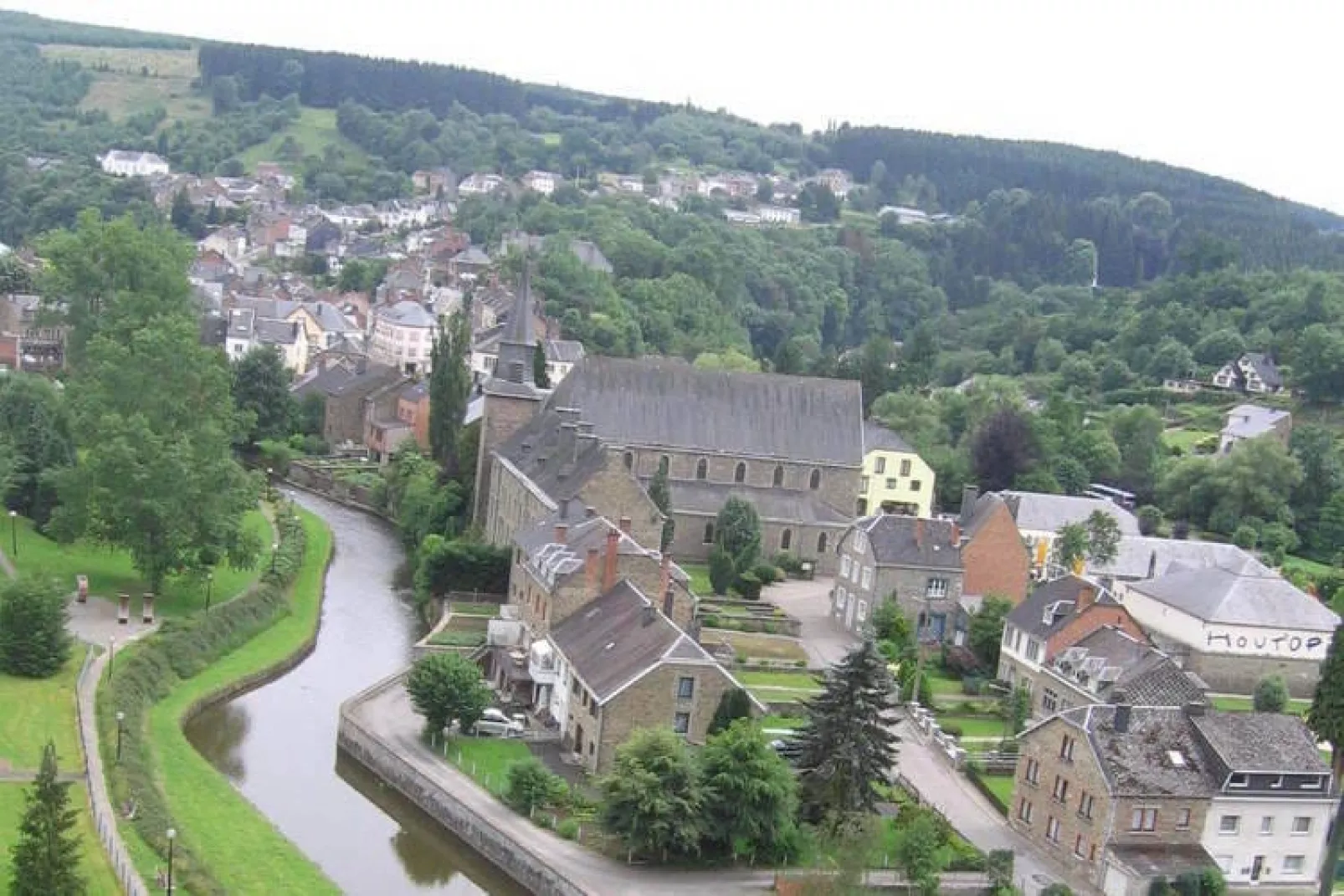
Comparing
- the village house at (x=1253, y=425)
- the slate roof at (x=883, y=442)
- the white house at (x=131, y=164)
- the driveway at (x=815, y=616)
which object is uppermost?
the white house at (x=131, y=164)

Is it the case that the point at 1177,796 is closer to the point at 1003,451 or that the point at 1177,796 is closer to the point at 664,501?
the point at 664,501

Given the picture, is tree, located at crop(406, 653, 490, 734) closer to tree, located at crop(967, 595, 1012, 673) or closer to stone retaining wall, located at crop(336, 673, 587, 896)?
stone retaining wall, located at crop(336, 673, 587, 896)

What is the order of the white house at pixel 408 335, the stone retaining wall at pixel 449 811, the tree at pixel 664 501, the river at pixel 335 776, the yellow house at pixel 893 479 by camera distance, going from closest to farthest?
the stone retaining wall at pixel 449 811 → the river at pixel 335 776 → the tree at pixel 664 501 → the yellow house at pixel 893 479 → the white house at pixel 408 335

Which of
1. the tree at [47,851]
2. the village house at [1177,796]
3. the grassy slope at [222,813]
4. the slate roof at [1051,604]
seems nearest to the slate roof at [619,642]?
the village house at [1177,796]

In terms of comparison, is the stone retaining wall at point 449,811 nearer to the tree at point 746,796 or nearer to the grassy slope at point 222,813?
the tree at point 746,796

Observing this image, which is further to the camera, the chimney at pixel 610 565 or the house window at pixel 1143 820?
the chimney at pixel 610 565

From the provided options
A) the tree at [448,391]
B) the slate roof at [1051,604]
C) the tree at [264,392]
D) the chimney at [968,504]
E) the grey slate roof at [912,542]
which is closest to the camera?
the slate roof at [1051,604]
